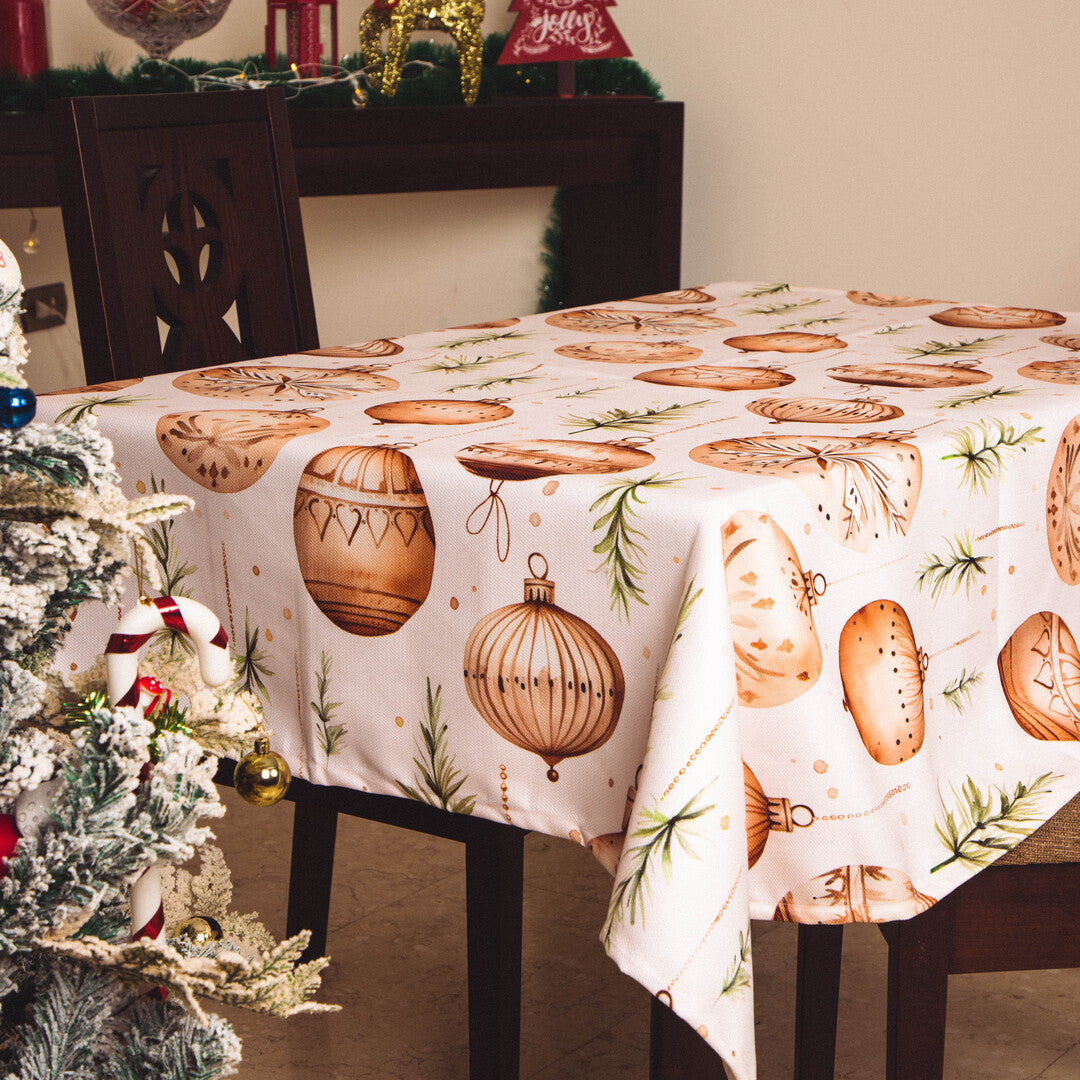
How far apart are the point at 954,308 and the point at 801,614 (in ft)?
2.71

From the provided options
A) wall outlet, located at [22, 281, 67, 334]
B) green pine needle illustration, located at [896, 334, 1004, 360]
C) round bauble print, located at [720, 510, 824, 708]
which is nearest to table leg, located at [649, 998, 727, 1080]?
round bauble print, located at [720, 510, 824, 708]

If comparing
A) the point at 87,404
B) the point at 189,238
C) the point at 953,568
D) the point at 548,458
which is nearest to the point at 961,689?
the point at 953,568

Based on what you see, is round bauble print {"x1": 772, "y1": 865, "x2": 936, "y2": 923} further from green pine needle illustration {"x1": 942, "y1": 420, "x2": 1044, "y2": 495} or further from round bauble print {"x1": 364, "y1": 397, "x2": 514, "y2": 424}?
round bauble print {"x1": 364, "y1": 397, "x2": 514, "y2": 424}

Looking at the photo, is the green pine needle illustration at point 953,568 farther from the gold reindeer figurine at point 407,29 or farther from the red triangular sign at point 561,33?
the red triangular sign at point 561,33

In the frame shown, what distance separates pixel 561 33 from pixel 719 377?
175 cm

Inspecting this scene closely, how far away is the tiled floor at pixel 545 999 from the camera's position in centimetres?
129

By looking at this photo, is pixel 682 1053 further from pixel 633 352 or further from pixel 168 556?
pixel 633 352

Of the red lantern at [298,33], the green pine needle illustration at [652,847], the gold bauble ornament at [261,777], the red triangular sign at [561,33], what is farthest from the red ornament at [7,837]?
the red triangular sign at [561,33]

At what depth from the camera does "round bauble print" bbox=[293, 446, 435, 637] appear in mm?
795

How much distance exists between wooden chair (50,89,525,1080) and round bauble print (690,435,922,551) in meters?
0.68

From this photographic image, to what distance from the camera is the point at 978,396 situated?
93 cm

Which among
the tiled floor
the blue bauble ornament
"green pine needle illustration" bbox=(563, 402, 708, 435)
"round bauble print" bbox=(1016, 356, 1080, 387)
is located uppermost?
the blue bauble ornament

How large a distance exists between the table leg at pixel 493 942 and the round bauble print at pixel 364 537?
0.56 feet

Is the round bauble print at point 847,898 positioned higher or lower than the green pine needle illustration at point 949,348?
lower
